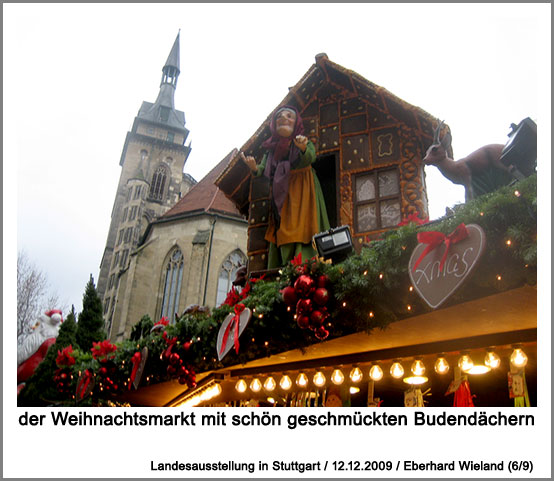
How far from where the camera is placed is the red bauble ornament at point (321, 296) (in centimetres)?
514

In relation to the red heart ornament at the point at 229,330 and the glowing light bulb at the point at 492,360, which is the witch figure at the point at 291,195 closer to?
the red heart ornament at the point at 229,330

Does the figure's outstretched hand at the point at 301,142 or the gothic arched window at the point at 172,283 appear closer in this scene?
the figure's outstretched hand at the point at 301,142

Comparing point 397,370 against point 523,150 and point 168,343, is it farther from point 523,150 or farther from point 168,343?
point 168,343

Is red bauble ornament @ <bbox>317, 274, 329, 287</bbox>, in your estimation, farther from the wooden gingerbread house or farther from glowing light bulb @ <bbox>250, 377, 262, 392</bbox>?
glowing light bulb @ <bbox>250, 377, 262, 392</bbox>

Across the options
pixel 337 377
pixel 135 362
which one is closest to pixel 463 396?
pixel 337 377

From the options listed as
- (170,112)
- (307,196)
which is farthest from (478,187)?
(170,112)

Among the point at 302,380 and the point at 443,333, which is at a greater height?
the point at 443,333

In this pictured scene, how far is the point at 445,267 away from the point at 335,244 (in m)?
2.20

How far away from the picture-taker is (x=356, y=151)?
8.32 metres

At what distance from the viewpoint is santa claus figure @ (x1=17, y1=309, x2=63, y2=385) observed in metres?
10.0

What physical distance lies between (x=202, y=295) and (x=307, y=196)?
17.6 m

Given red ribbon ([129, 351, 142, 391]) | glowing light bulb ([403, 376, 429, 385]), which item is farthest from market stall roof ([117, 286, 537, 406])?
red ribbon ([129, 351, 142, 391])

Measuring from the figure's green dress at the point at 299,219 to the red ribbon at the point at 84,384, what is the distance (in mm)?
4561

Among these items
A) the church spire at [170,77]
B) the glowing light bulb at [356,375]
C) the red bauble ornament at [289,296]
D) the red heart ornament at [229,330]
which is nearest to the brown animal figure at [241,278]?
the red heart ornament at [229,330]
